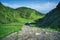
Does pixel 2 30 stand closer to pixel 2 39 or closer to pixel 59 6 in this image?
pixel 2 39

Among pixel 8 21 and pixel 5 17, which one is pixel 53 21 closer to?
pixel 5 17

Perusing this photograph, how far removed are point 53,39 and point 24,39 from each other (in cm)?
432

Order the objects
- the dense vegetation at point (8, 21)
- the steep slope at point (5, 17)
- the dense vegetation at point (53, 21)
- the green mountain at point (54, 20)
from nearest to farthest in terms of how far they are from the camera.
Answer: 1. the dense vegetation at point (8, 21)
2. the steep slope at point (5, 17)
3. the dense vegetation at point (53, 21)
4. the green mountain at point (54, 20)

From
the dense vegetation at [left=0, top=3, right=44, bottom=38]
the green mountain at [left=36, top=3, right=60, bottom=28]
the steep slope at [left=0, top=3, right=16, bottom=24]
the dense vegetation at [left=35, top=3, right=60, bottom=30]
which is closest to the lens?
the dense vegetation at [left=0, top=3, right=44, bottom=38]

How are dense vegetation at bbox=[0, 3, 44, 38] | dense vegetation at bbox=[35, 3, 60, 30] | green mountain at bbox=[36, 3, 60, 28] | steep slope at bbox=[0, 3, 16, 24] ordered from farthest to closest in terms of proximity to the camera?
green mountain at bbox=[36, 3, 60, 28] < dense vegetation at bbox=[35, 3, 60, 30] < steep slope at bbox=[0, 3, 16, 24] < dense vegetation at bbox=[0, 3, 44, 38]

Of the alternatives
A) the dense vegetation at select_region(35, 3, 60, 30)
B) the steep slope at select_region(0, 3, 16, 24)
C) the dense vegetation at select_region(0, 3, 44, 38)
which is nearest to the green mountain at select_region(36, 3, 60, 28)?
the dense vegetation at select_region(35, 3, 60, 30)

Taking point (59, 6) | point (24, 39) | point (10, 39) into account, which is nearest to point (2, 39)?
point (10, 39)

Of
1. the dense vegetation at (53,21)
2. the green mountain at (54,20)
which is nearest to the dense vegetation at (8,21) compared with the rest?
the dense vegetation at (53,21)

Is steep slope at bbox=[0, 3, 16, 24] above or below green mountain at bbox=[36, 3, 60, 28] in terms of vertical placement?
above

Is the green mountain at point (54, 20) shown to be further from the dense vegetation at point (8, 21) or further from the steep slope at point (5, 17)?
the steep slope at point (5, 17)

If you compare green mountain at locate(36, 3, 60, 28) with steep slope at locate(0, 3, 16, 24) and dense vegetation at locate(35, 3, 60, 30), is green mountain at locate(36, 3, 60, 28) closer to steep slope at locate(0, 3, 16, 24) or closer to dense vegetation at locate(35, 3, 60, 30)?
dense vegetation at locate(35, 3, 60, 30)

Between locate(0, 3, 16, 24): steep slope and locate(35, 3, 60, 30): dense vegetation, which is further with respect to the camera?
locate(35, 3, 60, 30): dense vegetation

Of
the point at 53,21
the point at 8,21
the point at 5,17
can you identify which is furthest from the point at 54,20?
the point at 8,21

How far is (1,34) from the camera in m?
33.1
